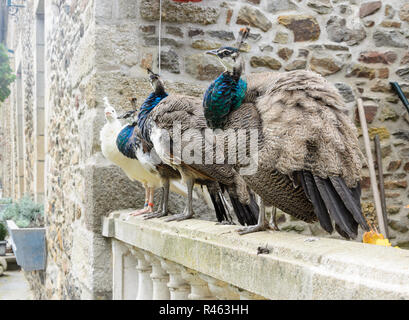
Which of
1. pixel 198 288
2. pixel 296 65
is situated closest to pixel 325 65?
pixel 296 65

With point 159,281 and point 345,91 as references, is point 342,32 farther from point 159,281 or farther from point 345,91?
point 159,281

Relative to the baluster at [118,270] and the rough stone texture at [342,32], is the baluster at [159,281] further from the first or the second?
the rough stone texture at [342,32]

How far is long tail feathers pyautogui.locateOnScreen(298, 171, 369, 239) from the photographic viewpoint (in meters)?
1.34

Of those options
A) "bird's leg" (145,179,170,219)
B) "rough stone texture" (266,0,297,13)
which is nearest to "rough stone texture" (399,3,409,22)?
"rough stone texture" (266,0,297,13)

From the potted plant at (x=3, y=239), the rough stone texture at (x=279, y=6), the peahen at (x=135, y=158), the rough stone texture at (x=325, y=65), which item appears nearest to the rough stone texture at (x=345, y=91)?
the rough stone texture at (x=325, y=65)

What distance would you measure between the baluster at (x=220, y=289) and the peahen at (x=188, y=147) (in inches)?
20.0

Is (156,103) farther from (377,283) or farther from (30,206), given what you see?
(30,206)

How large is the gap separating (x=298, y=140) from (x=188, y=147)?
0.68m

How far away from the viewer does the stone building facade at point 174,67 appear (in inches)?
120

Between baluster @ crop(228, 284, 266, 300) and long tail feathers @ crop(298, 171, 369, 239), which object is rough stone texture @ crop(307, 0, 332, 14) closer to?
long tail feathers @ crop(298, 171, 369, 239)

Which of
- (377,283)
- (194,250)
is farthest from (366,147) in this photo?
(377,283)

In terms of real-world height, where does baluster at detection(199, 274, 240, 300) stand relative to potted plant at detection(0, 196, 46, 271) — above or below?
above

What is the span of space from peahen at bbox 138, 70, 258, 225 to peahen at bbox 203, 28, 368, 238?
1.14 feet

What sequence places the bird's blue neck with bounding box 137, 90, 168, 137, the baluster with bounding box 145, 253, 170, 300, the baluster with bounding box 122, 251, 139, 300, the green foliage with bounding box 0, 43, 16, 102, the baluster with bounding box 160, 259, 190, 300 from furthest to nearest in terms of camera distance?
the green foliage with bounding box 0, 43, 16, 102, the baluster with bounding box 122, 251, 139, 300, the bird's blue neck with bounding box 137, 90, 168, 137, the baluster with bounding box 145, 253, 170, 300, the baluster with bounding box 160, 259, 190, 300
